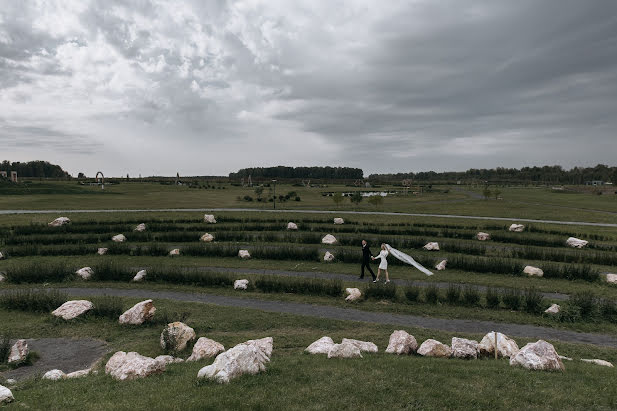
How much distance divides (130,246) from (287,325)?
67.4 ft

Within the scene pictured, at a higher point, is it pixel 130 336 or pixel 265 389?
pixel 265 389

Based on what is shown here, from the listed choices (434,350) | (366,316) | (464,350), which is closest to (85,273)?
(366,316)

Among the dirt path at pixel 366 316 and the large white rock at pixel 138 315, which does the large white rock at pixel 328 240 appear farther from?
the large white rock at pixel 138 315

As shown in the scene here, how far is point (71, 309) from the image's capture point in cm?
1443

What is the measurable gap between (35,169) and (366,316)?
630 feet

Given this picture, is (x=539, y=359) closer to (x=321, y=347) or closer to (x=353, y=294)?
(x=321, y=347)

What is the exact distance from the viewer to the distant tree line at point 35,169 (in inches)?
5719

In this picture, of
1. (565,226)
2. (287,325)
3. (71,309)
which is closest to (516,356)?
(287,325)

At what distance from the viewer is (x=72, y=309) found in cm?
1444

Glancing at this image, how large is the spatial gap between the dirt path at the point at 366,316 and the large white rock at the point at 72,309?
126 inches

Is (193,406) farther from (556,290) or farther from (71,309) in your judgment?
(556,290)

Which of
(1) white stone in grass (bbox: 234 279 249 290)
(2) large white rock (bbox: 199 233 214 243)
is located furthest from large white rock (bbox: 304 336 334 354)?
(2) large white rock (bbox: 199 233 214 243)

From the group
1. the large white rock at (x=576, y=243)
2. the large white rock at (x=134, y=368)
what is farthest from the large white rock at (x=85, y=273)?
the large white rock at (x=576, y=243)

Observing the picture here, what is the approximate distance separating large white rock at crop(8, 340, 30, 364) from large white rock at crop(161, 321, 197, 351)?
4325 mm
